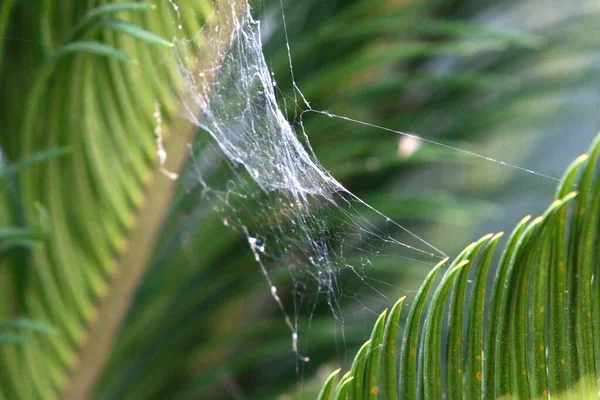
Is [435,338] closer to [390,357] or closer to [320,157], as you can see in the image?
[390,357]

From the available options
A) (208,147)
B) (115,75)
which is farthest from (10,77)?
(208,147)

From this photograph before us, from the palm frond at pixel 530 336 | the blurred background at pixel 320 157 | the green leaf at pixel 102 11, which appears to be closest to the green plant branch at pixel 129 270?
the blurred background at pixel 320 157

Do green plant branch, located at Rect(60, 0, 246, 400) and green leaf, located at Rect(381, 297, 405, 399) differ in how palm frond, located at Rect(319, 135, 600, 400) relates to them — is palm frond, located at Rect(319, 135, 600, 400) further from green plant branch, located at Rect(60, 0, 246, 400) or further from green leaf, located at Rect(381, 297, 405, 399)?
green plant branch, located at Rect(60, 0, 246, 400)

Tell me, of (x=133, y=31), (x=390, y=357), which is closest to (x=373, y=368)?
(x=390, y=357)

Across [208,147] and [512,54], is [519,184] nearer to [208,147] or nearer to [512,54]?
[512,54]

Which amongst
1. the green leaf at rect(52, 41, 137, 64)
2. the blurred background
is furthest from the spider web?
the green leaf at rect(52, 41, 137, 64)

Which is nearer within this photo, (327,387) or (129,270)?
(327,387)

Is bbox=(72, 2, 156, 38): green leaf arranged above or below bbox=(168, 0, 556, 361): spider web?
above
